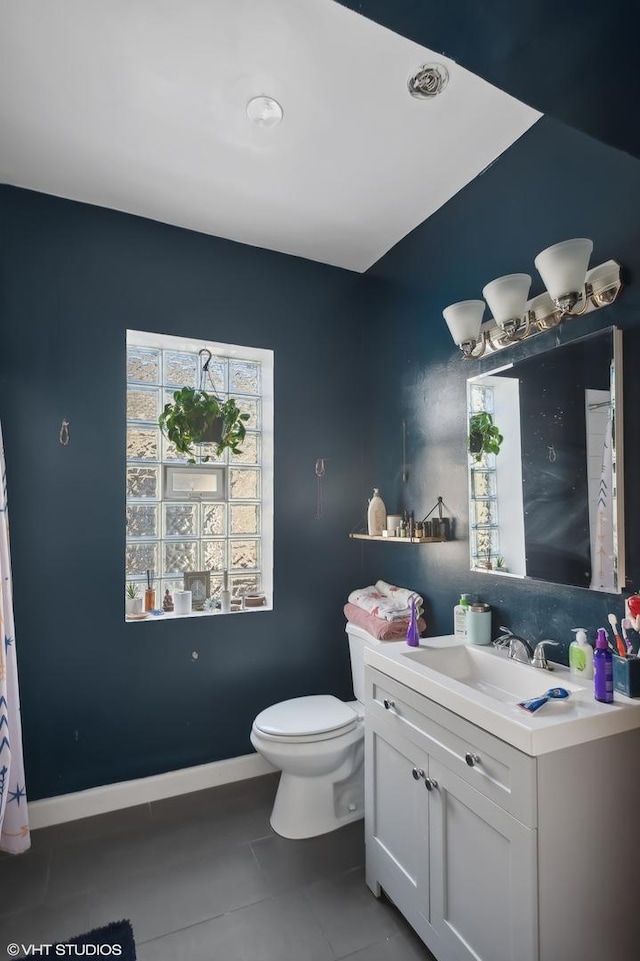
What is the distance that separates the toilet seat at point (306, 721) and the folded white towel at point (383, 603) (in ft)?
1.46

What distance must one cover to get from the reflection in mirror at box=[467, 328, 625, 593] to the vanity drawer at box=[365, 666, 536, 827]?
59 centimetres

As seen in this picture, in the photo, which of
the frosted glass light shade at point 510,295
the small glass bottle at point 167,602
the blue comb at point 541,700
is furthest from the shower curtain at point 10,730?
the frosted glass light shade at point 510,295

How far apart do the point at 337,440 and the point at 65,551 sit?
147 centimetres

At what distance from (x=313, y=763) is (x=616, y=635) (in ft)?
4.09

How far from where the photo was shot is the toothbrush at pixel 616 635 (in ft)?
4.37

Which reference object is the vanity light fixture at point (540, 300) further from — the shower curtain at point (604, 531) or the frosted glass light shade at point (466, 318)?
the shower curtain at point (604, 531)

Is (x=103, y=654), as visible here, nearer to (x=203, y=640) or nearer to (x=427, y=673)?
(x=203, y=640)

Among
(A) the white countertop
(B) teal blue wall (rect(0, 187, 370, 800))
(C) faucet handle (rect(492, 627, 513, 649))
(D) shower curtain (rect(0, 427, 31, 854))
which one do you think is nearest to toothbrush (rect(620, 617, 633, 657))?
(A) the white countertop

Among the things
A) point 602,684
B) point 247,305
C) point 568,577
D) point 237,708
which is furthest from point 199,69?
point 237,708

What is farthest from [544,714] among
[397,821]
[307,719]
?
[307,719]

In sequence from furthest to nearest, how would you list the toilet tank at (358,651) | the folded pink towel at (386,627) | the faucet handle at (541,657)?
the toilet tank at (358,651), the folded pink towel at (386,627), the faucet handle at (541,657)

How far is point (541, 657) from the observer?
1557 mm

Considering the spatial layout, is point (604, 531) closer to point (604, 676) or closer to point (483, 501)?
point (604, 676)

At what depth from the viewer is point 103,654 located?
86.4 inches
